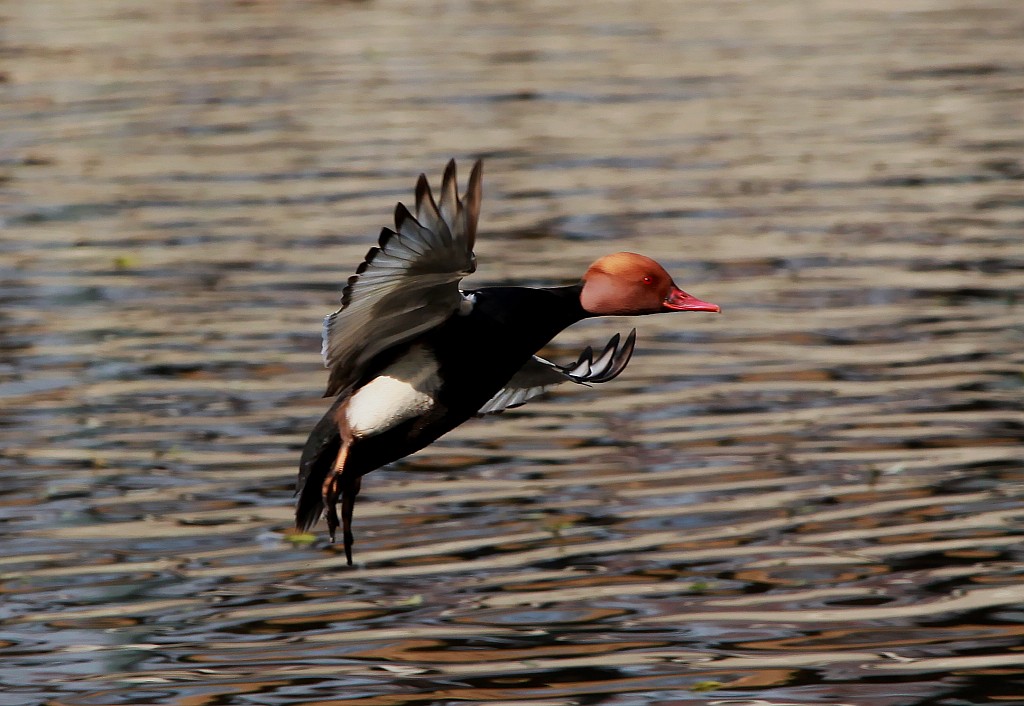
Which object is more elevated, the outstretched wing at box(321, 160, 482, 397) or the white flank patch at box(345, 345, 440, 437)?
the outstretched wing at box(321, 160, 482, 397)

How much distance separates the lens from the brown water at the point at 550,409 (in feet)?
24.0

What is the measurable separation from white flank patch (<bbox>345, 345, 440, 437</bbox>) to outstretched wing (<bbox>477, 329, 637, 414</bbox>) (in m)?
0.88

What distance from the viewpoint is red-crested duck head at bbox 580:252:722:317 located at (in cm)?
637

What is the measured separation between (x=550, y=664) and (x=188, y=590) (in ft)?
5.91

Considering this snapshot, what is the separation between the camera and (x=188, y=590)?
26.4 feet

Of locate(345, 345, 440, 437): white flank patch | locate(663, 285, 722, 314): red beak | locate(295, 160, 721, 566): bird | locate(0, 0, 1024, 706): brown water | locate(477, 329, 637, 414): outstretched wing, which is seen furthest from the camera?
locate(0, 0, 1024, 706): brown water

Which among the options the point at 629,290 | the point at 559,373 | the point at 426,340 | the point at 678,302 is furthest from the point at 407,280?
the point at 559,373

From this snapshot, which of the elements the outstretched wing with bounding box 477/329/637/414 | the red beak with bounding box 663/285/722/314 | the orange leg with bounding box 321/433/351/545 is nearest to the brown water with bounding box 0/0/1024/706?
the orange leg with bounding box 321/433/351/545

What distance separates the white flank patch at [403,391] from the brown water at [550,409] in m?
1.17

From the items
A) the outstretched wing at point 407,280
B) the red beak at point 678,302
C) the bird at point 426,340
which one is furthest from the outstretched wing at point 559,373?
the outstretched wing at point 407,280

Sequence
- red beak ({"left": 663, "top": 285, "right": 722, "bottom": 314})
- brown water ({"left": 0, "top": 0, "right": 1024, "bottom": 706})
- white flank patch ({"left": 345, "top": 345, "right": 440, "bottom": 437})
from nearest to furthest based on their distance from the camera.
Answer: white flank patch ({"left": 345, "top": 345, "right": 440, "bottom": 437}), red beak ({"left": 663, "top": 285, "right": 722, "bottom": 314}), brown water ({"left": 0, "top": 0, "right": 1024, "bottom": 706})

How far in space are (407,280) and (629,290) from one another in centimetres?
94

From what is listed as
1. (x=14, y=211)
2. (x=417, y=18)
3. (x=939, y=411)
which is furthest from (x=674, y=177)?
(x=417, y=18)

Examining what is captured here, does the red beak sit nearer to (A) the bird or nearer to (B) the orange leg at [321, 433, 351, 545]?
(A) the bird
